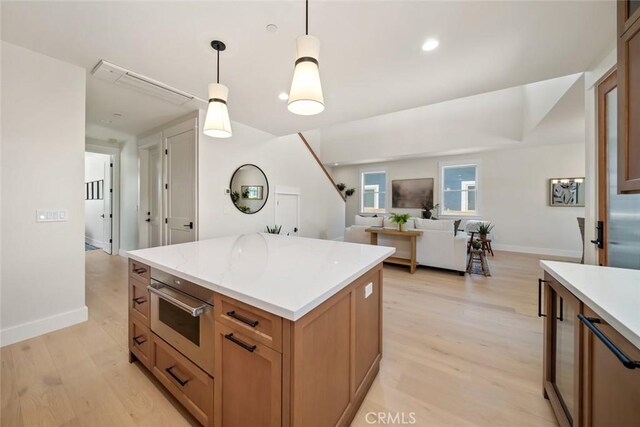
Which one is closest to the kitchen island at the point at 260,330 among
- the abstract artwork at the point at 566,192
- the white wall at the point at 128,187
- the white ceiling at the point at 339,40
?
the white ceiling at the point at 339,40

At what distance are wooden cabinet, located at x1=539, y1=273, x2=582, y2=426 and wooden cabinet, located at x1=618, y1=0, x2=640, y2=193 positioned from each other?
1.92 feet

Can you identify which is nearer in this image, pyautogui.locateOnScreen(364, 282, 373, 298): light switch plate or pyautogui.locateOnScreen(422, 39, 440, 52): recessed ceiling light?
pyautogui.locateOnScreen(364, 282, 373, 298): light switch plate

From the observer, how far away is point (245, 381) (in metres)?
1.00

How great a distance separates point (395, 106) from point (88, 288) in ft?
15.8

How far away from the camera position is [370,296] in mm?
1534

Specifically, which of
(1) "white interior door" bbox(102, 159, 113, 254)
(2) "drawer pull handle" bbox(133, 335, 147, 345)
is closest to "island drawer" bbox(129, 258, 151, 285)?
(2) "drawer pull handle" bbox(133, 335, 147, 345)

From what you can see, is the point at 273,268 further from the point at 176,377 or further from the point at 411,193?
the point at 411,193

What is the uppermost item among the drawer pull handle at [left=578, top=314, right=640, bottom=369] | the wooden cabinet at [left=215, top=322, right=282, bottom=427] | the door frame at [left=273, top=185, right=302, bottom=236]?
the door frame at [left=273, top=185, right=302, bottom=236]

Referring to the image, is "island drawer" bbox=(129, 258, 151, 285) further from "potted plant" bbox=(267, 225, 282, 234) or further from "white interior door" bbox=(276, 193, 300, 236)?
"white interior door" bbox=(276, 193, 300, 236)

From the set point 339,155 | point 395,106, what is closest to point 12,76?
point 395,106

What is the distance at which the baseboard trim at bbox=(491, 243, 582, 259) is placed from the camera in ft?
17.3

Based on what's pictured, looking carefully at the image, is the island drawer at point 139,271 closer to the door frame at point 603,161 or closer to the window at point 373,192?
the door frame at point 603,161

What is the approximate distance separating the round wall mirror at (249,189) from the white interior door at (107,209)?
131 inches

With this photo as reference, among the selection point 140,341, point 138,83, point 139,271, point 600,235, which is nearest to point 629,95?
point 600,235
